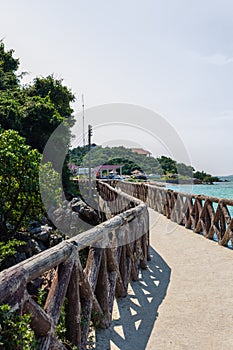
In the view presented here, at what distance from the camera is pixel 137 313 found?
3701 millimetres

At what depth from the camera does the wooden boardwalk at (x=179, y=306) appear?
3.07 m

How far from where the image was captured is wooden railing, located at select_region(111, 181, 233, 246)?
648 cm

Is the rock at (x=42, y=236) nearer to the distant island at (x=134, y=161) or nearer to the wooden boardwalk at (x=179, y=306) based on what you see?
the wooden boardwalk at (x=179, y=306)

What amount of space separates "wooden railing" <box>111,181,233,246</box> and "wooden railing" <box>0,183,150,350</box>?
2.57m

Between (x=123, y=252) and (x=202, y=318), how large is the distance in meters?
1.24

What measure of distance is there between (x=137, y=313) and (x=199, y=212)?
4.39m

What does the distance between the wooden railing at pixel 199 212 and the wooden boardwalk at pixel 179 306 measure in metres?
0.52

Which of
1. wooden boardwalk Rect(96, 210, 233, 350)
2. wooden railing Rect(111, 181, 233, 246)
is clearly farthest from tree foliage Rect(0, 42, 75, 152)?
wooden boardwalk Rect(96, 210, 233, 350)

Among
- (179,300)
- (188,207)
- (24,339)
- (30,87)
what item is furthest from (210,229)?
(30,87)

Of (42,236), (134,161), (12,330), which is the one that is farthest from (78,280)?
(134,161)

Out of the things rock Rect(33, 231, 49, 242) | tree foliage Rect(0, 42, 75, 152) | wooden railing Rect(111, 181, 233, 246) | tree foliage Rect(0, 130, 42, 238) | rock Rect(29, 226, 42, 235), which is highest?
tree foliage Rect(0, 42, 75, 152)

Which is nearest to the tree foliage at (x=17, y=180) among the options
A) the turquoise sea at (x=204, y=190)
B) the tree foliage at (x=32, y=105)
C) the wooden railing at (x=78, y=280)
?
the wooden railing at (x=78, y=280)

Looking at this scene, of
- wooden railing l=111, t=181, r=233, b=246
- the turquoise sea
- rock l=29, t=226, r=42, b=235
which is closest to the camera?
wooden railing l=111, t=181, r=233, b=246

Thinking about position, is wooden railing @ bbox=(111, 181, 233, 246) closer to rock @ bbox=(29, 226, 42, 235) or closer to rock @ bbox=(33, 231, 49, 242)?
rock @ bbox=(33, 231, 49, 242)
